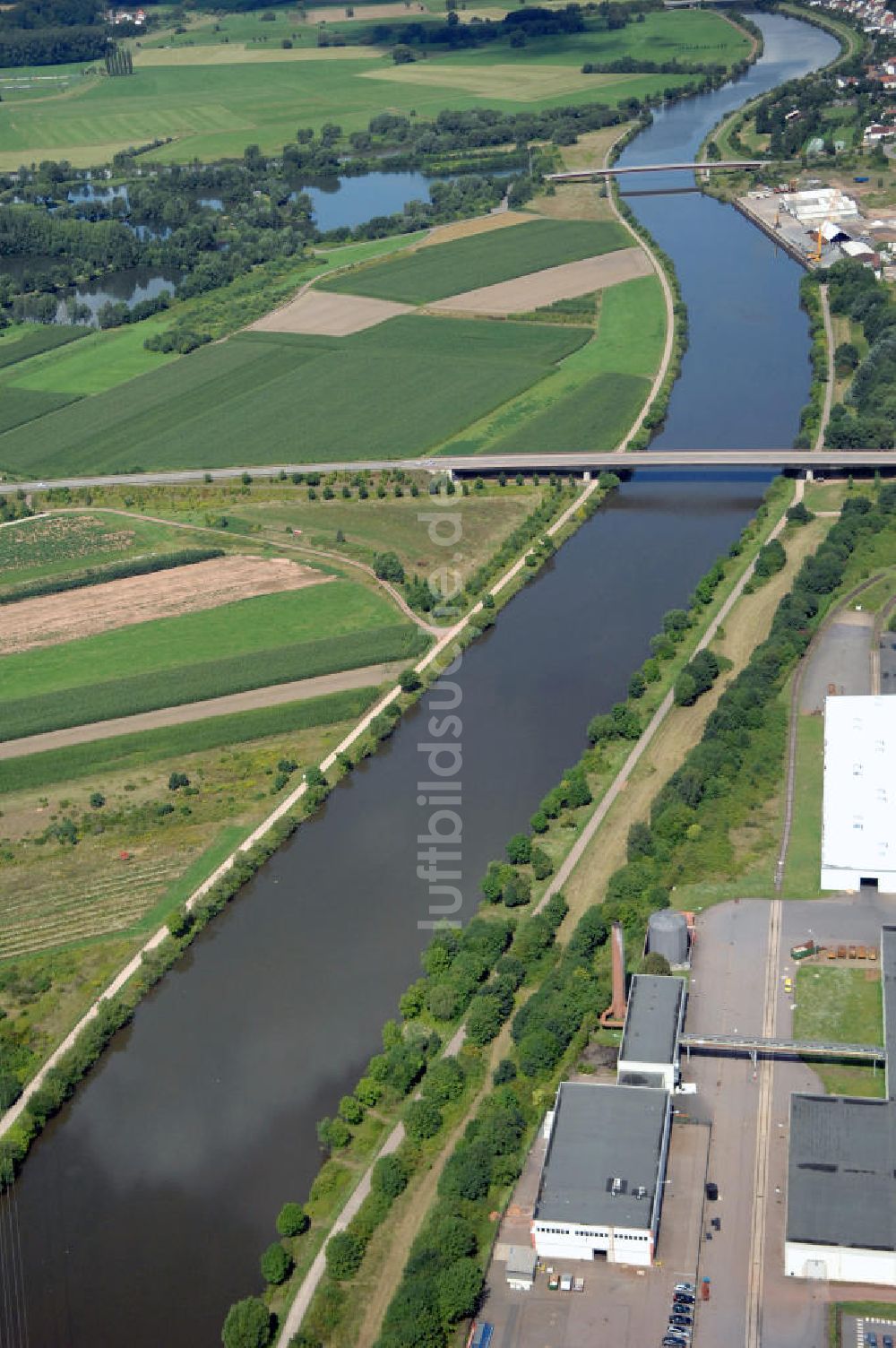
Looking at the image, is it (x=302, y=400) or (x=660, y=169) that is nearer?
(x=302, y=400)

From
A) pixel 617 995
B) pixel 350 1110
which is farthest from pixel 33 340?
pixel 350 1110

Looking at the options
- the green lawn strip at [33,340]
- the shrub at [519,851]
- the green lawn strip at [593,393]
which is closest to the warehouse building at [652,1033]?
the shrub at [519,851]

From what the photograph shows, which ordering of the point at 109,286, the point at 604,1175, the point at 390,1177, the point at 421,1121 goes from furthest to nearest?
the point at 109,286, the point at 421,1121, the point at 390,1177, the point at 604,1175

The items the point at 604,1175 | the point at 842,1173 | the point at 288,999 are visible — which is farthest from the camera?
the point at 288,999

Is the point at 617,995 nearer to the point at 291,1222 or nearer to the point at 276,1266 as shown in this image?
the point at 291,1222

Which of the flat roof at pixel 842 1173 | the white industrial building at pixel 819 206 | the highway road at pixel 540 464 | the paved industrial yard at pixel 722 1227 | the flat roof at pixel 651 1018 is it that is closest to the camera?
the paved industrial yard at pixel 722 1227

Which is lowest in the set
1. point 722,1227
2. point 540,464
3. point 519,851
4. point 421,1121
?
point 722,1227

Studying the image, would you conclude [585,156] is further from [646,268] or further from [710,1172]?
[710,1172]

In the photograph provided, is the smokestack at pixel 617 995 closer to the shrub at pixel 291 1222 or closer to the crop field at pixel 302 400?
the shrub at pixel 291 1222
